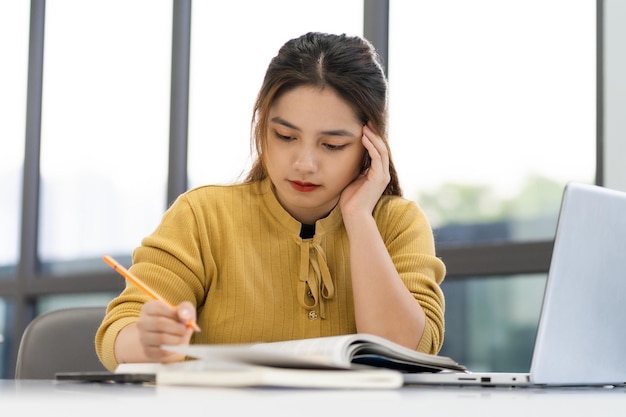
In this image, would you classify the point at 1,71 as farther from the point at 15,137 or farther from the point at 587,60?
the point at 587,60

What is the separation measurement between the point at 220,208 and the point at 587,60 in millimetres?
1422

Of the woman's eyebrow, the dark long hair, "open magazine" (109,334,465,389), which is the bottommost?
"open magazine" (109,334,465,389)

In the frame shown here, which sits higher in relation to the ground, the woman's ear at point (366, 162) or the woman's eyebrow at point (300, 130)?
the woman's eyebrow at point (300, 130)

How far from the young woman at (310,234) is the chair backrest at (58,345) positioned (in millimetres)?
229

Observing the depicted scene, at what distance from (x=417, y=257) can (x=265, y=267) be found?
29cm

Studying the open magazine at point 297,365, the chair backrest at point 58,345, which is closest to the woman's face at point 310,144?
the chair backrest at point 58,345

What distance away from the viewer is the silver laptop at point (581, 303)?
94cm

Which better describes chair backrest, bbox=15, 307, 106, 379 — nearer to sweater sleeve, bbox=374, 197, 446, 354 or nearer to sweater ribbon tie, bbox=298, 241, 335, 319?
sweater ribbon tie, bbox=298, 241, 335, 319

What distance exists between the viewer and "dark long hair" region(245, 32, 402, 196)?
1.61 meters

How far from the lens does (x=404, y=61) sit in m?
3.08

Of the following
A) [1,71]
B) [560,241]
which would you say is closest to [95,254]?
[1,71]

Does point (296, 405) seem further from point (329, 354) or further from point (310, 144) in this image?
point (310, 144)

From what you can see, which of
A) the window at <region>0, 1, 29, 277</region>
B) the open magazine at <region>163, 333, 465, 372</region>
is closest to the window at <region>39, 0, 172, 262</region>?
the window at <region>0, 1, 29, 277</region>

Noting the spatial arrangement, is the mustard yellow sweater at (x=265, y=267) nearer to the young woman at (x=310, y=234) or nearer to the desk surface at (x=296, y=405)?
the young woman at (x=310, y=234)
